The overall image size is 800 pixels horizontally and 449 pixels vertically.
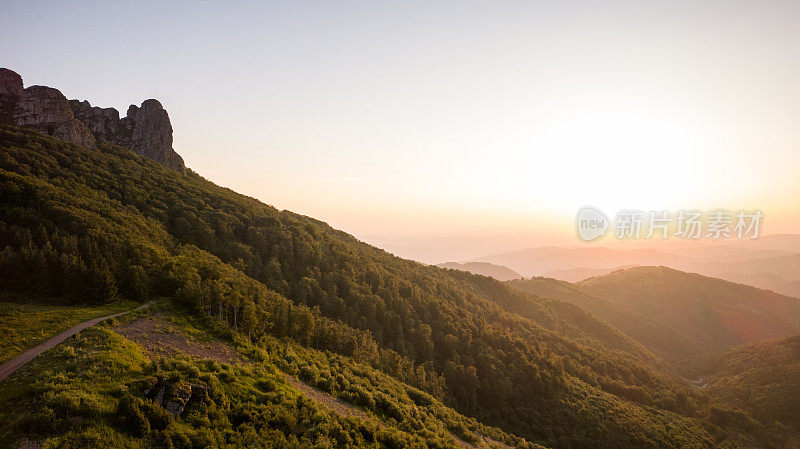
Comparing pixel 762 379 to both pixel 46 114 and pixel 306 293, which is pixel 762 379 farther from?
pixel 46 114

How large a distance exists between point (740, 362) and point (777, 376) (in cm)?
2476

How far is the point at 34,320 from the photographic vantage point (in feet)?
99.9

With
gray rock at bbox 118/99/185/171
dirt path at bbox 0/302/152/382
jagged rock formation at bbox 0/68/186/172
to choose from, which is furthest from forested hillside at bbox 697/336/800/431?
gray rock at bbox 118/99/185/171

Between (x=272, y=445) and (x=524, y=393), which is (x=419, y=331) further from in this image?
(x=272, y=445)

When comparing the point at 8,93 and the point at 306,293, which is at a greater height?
the point at 8,93

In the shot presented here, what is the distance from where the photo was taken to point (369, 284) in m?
104

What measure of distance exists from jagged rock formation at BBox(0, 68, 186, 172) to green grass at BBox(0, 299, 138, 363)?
380 feet

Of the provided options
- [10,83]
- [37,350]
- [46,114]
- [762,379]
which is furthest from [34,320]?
[762,379]

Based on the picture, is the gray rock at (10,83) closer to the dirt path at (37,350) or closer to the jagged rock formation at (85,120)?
the jagged rock formation at (85,120)

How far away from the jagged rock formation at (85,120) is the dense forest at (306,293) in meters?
15.0

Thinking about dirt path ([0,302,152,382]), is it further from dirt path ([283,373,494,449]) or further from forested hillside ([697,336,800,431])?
forested hillside ([697,336,800,431])

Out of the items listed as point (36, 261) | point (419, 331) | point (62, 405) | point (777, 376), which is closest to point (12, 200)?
point (36, 261)

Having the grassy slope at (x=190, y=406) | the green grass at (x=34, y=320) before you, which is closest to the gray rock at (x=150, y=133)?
the green grass at (x=34, y=320)

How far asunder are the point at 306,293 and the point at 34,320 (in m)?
54.8
